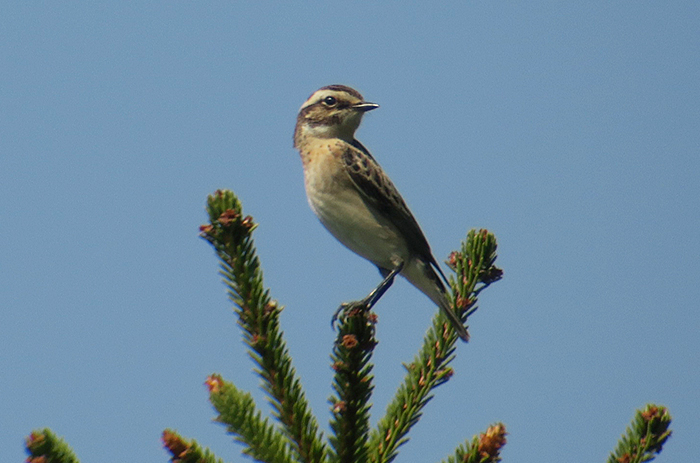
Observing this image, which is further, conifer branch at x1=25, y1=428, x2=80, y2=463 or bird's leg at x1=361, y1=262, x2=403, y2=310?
bird's leg at x1=361, y1=262, x2=403, y2=310

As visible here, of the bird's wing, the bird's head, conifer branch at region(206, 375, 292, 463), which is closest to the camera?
conifer branch at region(206, 375, 292, 463)

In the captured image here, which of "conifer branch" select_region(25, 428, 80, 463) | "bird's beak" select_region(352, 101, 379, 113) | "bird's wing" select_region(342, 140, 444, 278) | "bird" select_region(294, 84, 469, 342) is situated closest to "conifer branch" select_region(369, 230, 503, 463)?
"conifer branch" select_region(25, 428, 80, 463)

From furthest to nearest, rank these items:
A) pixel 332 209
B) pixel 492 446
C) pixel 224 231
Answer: pixel 332 209 < pixel 224 231 < pixel 492 446

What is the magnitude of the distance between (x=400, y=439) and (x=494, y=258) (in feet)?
4.90

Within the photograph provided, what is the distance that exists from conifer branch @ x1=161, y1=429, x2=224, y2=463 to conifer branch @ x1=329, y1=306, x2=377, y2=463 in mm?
669

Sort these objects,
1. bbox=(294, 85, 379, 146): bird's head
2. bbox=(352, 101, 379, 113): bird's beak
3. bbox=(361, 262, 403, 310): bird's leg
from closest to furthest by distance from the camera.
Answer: bbox=(361, 262, 403, 310): bird's leg < bbox=(352, 101, 379, 113): bird's beak < bbox=(294, 85, 379, 146): bird's head

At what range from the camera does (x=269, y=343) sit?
3.94 meters

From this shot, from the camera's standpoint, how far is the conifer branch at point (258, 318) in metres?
3.86

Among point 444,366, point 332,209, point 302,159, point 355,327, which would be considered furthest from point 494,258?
point 302,159

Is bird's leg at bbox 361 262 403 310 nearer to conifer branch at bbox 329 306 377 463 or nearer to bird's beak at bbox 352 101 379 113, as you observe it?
bird's beak at bbox 352 101 379 113

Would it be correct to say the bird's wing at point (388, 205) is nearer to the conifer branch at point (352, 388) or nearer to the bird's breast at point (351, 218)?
the bird's breast at point (351, 218)

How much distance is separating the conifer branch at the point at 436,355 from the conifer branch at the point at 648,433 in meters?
1.06

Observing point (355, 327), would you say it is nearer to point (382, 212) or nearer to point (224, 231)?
point (224, 231)

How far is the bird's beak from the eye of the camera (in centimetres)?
937
